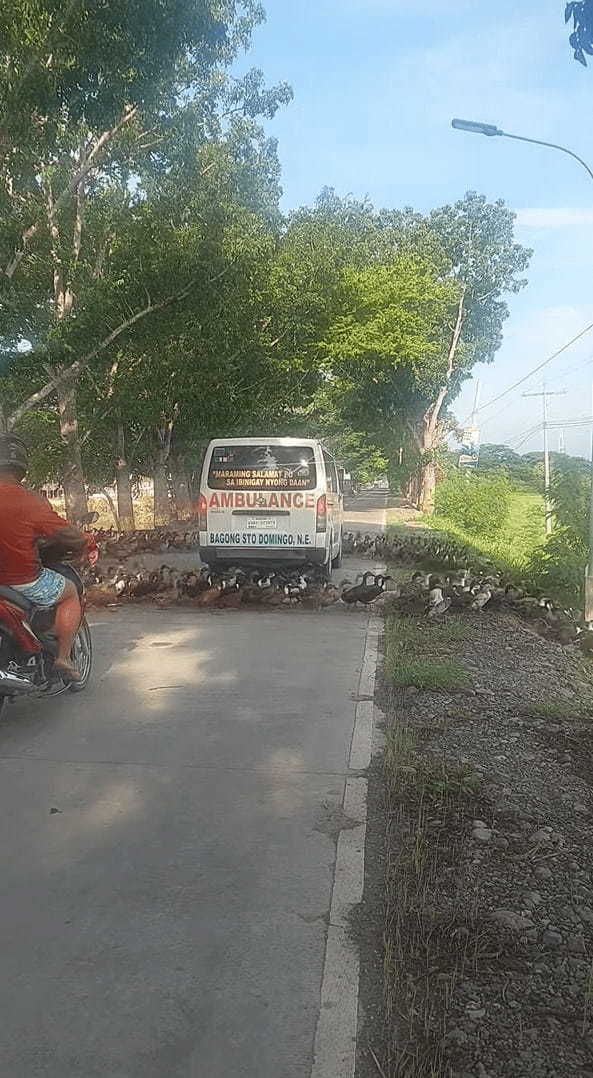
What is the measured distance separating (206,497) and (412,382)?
96.2ft

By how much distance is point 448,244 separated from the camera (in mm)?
43312

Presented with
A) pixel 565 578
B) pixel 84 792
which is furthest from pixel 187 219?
pixel 84 792

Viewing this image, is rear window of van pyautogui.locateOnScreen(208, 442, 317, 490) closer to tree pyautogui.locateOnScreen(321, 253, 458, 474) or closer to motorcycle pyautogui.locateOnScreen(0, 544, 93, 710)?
motorcycle pyautogui.locateOnScreen(0, 544, 93, 710)

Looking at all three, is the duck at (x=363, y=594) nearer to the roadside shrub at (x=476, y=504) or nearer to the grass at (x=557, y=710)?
the grass at (x=557, y=710)

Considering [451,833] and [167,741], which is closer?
[451,833]

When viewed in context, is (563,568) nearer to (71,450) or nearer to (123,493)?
(71,450)

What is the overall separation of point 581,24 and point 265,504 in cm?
944

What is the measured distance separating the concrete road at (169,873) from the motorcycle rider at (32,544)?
0.68 m

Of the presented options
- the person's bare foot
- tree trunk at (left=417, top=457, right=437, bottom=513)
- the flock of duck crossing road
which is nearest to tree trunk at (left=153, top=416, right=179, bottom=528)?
the flock of duck crossing road

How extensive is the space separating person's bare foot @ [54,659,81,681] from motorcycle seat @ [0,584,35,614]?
0.46 m

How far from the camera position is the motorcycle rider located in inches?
235

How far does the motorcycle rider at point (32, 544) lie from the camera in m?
5.97

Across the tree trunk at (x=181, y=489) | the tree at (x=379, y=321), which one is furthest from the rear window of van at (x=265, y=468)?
the tree trunk at (x=181, y=489)

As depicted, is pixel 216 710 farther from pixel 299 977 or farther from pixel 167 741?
pixel 299 977
